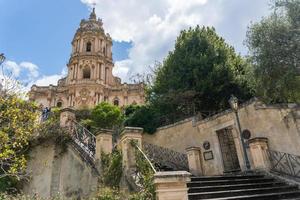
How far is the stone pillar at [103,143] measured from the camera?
8.76 m

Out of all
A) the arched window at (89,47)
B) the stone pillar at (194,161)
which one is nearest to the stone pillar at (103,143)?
the stone pillar at (194,161)

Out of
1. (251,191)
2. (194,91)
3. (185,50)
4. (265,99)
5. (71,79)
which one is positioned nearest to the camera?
(251,191)

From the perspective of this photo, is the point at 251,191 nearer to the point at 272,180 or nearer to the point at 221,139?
the point at 272,180

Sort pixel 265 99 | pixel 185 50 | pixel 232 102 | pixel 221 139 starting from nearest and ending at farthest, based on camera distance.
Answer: pixel 232 102 → pixel 265 99 → pixel 221 139 → pixel 185 50

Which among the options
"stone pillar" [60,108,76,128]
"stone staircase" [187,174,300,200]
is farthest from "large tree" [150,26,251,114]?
"stone staircase" [187,174,300,200]

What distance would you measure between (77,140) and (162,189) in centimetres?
622

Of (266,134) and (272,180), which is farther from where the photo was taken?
(266,134)

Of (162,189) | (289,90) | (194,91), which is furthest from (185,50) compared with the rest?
(162,189)

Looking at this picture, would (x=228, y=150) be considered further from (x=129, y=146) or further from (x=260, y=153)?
(x=129, y=146)

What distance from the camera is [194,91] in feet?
49.8

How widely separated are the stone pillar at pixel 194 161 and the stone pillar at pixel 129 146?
11.6ft

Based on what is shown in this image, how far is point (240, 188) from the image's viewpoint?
769cm

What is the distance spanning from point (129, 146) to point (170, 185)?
3.00 metres

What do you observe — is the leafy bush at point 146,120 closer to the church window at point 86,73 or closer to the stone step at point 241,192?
the stone step at point 241,192
